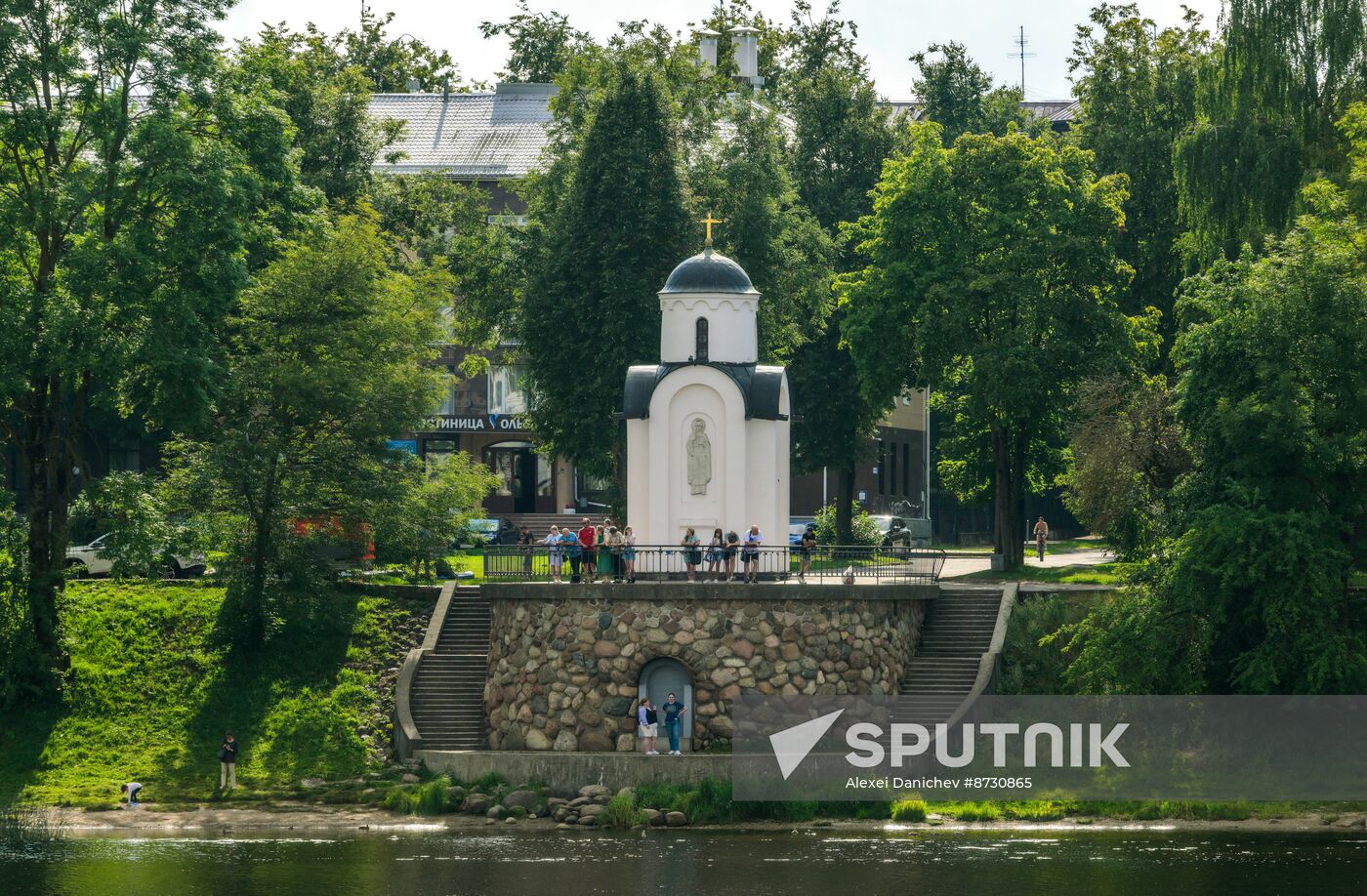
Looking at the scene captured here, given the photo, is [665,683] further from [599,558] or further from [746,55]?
[746,55]

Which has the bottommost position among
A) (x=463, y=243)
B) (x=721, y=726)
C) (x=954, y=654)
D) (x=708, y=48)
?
(x=721, y=726)

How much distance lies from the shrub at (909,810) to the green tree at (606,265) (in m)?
16.9

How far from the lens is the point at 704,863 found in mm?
36906

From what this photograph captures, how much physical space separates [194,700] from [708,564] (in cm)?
1130

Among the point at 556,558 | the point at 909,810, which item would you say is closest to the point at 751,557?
the point at 556,558

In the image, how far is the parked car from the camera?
66438 millimetres

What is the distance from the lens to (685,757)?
41781mm

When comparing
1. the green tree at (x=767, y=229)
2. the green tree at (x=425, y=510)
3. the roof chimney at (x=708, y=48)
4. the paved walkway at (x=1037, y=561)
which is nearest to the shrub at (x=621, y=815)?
the green tree at (x=425, y=510)

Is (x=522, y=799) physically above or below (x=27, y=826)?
above

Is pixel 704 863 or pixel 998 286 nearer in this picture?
pixel 704 863

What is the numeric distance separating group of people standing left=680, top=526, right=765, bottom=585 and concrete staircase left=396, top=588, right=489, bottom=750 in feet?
14.9

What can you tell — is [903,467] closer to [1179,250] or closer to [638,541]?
[1179,250]
